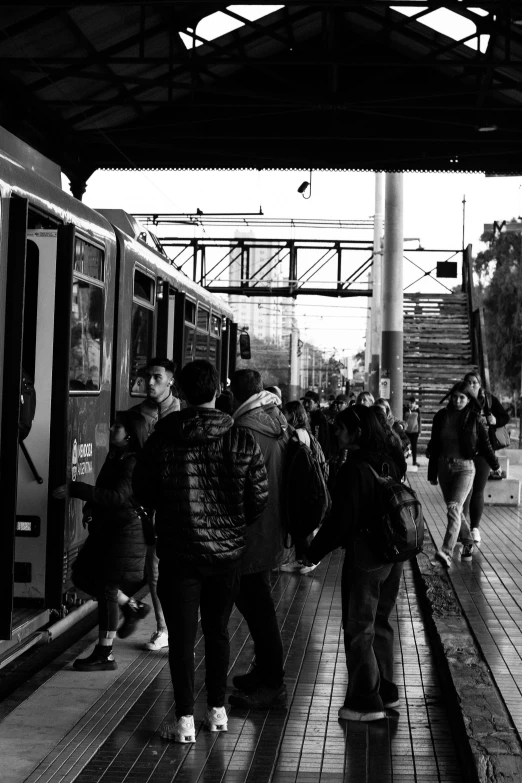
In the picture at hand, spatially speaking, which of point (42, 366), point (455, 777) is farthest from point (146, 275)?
point (455, 777)

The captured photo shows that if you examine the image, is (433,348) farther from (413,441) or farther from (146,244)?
(146,244)

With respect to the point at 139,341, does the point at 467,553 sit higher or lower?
lower

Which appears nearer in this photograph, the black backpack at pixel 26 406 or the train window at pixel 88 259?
the black backpack at pixel 26 406

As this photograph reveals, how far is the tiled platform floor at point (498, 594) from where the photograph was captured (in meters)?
7.34

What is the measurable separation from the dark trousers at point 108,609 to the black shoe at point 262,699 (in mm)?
1043

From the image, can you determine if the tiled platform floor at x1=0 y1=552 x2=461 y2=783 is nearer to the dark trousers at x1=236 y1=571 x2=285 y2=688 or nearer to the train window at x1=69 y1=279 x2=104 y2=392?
the dark trousers at x1=236 y1=571 x2=285 y2=688

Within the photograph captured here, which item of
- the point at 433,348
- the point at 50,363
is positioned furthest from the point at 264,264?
the point at 50,363

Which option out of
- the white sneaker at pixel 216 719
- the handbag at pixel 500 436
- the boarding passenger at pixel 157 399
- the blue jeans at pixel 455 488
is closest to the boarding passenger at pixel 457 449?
the blue jeans at pixel 455 488

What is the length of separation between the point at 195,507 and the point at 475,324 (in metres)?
26.8

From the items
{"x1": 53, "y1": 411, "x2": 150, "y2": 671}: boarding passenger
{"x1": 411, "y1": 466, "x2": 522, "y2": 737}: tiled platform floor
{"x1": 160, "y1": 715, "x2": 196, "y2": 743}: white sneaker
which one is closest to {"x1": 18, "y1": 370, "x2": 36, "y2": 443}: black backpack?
{"x1": 53, "y1": 411, "x2": 150, "y2": 671}: boarding passenger

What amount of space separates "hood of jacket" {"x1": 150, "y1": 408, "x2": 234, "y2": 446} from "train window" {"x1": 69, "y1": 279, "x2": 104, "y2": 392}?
Result: 6.98ft

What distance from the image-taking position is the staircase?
31.7 m

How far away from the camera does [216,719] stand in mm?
5961

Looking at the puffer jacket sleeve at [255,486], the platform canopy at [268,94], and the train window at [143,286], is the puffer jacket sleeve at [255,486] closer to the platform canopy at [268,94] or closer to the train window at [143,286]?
the train window at [143,286]
